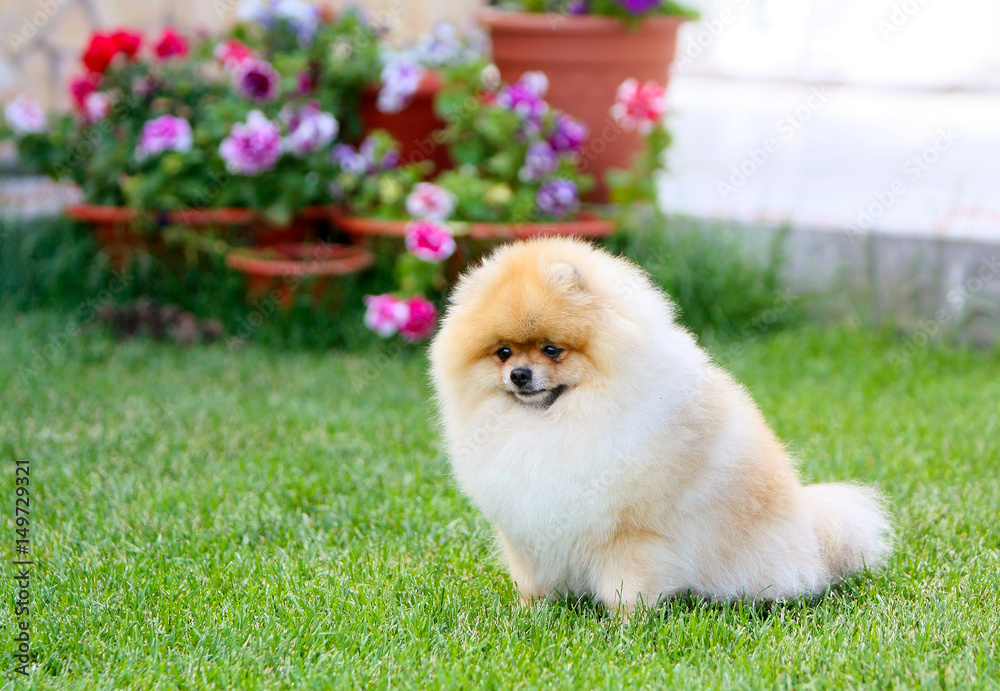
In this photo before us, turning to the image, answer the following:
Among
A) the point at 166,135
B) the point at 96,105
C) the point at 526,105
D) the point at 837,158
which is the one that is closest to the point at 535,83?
the point at 526,105

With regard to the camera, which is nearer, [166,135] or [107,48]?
[166,135]

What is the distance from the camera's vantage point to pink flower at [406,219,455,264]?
4441mm

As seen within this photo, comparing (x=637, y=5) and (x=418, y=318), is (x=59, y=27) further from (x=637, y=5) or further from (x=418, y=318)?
(x=637, y=5)

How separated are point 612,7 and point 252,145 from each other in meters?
1.91

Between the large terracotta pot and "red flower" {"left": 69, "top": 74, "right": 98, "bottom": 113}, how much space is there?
1.97 metres

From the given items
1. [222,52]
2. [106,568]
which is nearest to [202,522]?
[106,568]

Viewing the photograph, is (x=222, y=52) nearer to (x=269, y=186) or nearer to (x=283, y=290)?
(x=269, y=186)

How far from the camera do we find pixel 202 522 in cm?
302

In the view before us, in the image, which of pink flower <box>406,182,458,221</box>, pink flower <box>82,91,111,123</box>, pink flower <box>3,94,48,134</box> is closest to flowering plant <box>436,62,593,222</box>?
pink flower <box>406,182,458,221</box>

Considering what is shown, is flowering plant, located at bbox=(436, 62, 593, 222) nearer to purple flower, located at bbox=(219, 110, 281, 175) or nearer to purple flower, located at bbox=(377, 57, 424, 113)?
purple flower, located at bbox=(377, 57, 424, 113)

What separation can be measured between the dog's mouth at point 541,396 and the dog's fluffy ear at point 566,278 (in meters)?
0.22

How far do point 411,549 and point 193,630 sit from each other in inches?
27.6

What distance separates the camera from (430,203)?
4.59 m
